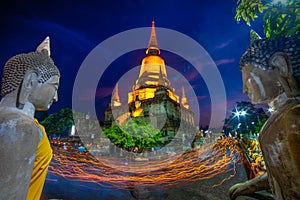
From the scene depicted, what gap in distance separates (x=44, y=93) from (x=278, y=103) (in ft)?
8.32

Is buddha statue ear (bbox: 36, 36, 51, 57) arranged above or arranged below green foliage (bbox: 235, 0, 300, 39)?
below

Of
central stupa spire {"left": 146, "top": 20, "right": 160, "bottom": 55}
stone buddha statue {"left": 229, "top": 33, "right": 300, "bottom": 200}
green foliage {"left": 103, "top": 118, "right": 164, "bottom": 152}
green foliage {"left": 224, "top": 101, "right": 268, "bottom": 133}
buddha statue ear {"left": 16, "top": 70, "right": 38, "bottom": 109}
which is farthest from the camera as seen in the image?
central stupa spire {"left": 146, "top": 20, "right": 160, "bottom": 55}

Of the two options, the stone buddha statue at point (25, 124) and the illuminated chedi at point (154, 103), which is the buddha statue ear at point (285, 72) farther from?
the illuminated chedi at point (154, 103)

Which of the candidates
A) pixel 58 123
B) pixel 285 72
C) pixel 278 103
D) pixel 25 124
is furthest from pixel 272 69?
pixel 58 123

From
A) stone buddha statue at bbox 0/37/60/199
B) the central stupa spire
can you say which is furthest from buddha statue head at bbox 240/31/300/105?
the central stupa spire

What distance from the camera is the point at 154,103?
119ft

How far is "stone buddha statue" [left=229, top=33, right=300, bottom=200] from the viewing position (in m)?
1.48

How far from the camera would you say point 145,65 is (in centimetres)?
4294

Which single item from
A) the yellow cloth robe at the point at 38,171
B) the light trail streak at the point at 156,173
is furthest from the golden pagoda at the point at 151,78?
the yellow cloth robe at the point at 38,171

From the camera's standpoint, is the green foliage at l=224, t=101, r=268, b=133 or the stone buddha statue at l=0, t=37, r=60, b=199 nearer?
the stone buddha statue at l=0, t=37, r=60, b=199

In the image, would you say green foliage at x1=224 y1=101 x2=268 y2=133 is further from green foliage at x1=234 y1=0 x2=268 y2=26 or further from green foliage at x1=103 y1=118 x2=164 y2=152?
green foliage at x1=234 y1=0 x2=268 y2=26

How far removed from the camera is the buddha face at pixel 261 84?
71.3 inches

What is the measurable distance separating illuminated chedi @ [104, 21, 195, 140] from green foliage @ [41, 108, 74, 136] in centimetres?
1026

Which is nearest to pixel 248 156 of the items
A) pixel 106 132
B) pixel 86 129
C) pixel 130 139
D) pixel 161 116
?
pixel 130 139
